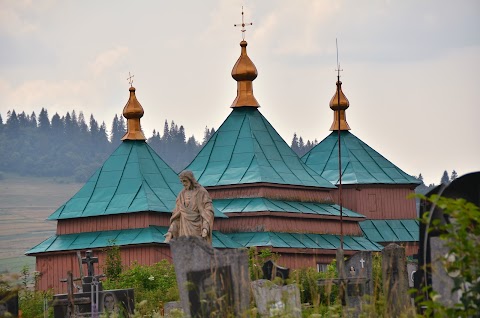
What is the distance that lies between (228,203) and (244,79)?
16.3 feet

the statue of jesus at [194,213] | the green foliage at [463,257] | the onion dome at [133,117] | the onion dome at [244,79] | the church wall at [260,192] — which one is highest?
the onion dome at [244,79]

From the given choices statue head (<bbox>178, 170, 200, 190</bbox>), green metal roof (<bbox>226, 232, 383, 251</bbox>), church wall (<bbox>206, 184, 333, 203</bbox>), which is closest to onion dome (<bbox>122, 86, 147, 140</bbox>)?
church wall (<bbox>206, 184, 333, 203</bbox>)

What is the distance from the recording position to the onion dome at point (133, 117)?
53.7m

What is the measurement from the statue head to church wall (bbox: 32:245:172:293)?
21.6m

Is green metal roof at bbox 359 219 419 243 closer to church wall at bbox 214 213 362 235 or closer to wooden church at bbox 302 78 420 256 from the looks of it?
wooden church at bbox 302 78 420 256

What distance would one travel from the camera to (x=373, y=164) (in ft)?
208

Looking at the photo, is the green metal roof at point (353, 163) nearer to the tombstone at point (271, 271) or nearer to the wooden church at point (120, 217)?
the wooden church at point (120, 217)

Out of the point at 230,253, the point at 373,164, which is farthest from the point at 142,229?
the point at 230,253

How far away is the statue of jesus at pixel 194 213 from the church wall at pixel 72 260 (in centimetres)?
2036

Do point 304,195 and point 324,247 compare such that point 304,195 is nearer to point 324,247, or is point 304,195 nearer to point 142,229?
point 324,247

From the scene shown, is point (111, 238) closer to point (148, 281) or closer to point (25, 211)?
point (148, 281)

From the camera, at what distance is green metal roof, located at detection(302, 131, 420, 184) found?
203ft

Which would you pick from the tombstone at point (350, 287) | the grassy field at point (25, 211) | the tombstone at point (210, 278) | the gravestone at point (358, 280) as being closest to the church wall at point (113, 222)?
the gravestone at point (358, 280)

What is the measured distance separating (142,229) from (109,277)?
35.9 feet
